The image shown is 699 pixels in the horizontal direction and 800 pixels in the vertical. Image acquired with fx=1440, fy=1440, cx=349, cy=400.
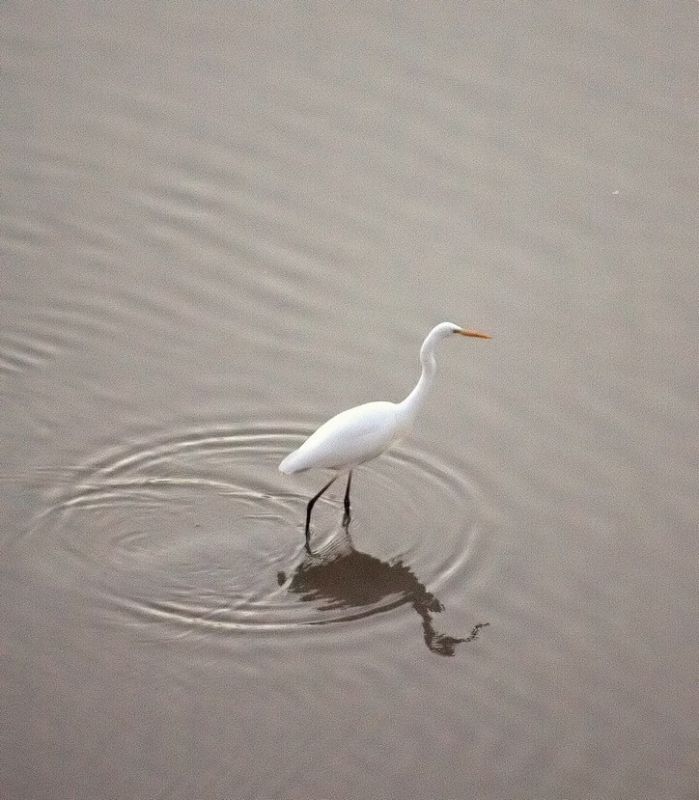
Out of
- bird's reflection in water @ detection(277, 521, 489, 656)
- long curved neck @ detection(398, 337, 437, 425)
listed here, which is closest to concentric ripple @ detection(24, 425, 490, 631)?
bird's reflection in water @ detection(277, 521, 489, 656)

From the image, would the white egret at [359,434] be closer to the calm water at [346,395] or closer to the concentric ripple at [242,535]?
the concentric ripple at [242,535]

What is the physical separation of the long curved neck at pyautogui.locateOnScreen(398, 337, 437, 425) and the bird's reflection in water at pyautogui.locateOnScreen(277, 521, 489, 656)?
0.64 meters

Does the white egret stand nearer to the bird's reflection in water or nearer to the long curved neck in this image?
the long curved neck

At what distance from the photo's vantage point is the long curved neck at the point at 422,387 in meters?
6.30

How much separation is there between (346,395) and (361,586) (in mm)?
1344

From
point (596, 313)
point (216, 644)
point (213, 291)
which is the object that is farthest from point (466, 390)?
point (216, 644)

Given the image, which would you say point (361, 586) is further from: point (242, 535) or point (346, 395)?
point (346, 395)

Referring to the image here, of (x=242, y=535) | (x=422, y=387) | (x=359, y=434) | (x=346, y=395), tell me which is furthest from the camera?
(x=346, y=395)

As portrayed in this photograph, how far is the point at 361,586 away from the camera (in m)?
5.93

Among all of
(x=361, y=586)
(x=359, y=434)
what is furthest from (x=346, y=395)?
(x=361, y=586)

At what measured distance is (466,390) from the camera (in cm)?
714

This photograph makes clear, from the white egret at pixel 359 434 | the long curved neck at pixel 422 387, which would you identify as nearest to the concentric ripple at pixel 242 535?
the white egret at pixel 359 434

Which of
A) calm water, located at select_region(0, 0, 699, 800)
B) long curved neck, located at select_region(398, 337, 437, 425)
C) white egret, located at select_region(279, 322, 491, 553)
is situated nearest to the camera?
calm water, located at select_region(0, 0, 699, 800)

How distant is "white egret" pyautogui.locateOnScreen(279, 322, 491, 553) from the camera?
6102 mm
